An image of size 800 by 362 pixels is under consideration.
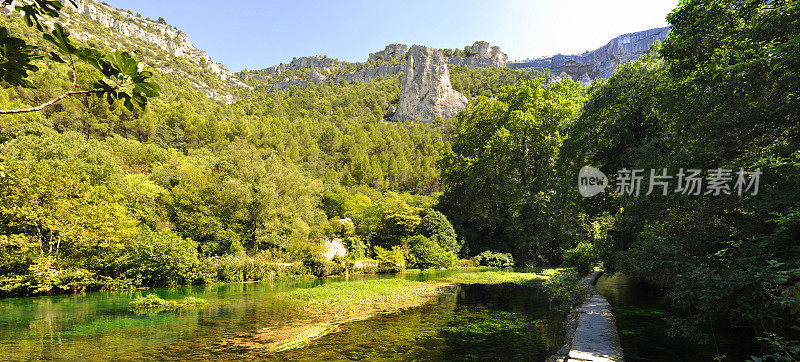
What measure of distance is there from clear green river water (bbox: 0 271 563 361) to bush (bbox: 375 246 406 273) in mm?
13985

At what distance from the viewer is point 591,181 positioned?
1645 cm

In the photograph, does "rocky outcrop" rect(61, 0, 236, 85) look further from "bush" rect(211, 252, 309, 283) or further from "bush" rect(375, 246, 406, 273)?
"bush" rect(211, 252, 309, 283)

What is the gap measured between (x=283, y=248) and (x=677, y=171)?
21.6m

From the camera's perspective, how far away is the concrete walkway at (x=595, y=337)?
18.7 ft

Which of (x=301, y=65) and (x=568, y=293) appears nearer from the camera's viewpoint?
(x=568, y=293)

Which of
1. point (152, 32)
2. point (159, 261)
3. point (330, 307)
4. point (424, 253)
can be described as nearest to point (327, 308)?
point (330, 307)

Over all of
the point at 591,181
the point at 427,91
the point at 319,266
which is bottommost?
the point at 319,266

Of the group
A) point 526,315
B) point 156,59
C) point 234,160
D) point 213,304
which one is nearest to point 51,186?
point 213,304

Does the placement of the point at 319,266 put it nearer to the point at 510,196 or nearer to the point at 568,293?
the point at 568,293

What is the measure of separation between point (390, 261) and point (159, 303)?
16.6m

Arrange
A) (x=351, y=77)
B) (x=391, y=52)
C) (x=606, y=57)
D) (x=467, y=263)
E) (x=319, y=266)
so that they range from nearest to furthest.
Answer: (x=319, y=266) → (x=467, y=263) → (x=606, y=57) → (x=351, y=77) → (x=391, y=52)

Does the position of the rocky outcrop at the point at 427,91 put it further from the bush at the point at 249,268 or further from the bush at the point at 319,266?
the bush at the point at 249,268

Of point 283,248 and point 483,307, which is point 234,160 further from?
point 483,307

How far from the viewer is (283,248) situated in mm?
23641
